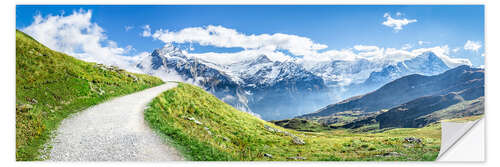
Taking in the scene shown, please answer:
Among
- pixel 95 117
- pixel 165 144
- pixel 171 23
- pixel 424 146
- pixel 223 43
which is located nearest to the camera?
pixel 165 144

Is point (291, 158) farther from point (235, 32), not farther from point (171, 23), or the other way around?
point (171, 23)

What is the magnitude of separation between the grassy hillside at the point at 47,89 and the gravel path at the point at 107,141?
23.5 inches

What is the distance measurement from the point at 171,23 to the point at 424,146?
1529 cm

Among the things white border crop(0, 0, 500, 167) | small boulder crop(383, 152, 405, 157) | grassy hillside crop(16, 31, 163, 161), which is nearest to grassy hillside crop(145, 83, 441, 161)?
small boulder crop(383, 152, 405, 157)

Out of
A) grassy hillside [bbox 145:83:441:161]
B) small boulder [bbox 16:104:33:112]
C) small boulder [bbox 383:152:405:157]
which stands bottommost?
small boulder [bbox 383:152:405:157]

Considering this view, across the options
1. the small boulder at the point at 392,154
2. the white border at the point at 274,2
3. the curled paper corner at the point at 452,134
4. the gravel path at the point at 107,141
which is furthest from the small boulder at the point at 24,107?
the curled paper corner at the point at 452,134

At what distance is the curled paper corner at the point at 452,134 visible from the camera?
1300 centimetres

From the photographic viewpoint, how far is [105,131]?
1053 centimetres

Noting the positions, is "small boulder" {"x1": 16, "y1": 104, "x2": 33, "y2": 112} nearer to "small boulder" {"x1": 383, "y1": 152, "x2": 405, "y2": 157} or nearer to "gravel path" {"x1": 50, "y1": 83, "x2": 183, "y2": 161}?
"gravel path" {"x1": 50, "y1": 83, "x2": 183, "y2": 161}

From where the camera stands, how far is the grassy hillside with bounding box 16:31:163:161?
10141 millimetres

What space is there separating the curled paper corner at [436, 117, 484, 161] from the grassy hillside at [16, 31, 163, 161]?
17.1m

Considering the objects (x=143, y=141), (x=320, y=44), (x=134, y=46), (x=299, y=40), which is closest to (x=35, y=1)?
(x=134, y=46)

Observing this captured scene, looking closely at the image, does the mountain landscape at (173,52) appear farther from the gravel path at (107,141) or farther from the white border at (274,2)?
the white border at (274,2)

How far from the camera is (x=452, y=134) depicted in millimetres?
14227
